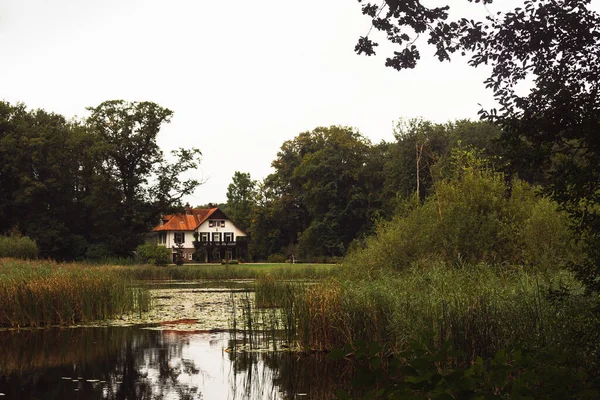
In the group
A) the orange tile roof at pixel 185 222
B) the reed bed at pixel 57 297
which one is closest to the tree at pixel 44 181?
the orange tile roof at pixel 185 222

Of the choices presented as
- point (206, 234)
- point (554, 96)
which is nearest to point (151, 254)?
point (206, 234)

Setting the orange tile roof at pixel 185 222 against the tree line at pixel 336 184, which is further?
the orange tile roof at pixel 185 222

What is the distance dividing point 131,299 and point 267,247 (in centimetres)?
4940

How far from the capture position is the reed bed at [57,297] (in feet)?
56.4

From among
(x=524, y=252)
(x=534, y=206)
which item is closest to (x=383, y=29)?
(x=524, y=252)

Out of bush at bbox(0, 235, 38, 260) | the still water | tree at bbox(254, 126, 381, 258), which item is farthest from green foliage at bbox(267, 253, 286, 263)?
the still water

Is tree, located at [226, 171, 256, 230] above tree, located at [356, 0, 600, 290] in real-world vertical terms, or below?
above

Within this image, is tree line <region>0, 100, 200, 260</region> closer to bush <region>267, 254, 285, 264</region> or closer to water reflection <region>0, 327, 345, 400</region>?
bush <region>267, 254, 285, 264</region>

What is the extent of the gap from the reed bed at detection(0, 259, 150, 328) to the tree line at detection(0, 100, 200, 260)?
27.6 m

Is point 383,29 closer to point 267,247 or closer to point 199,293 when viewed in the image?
point 199,293

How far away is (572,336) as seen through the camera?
6.04 meters

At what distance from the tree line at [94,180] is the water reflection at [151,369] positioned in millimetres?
32353

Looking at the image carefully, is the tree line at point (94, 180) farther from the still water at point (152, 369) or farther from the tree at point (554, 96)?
the tree at point (554, 96)

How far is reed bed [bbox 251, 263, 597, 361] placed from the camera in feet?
32.4
